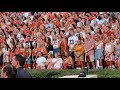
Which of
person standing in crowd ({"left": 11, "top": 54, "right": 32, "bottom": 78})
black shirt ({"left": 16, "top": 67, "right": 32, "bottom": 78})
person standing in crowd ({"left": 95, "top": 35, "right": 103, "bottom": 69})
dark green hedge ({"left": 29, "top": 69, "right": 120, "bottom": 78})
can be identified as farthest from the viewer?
person standing in crowd ({"left": 95, "top": 35, "right": 103, "bottom": 69})

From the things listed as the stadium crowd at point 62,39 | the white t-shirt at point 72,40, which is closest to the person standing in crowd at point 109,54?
the stadium crowd at point 62,39

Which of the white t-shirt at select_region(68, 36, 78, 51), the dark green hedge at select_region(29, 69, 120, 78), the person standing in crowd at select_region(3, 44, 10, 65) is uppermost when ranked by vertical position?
the white t-shirt at select_region(68, 36, 78, 51)

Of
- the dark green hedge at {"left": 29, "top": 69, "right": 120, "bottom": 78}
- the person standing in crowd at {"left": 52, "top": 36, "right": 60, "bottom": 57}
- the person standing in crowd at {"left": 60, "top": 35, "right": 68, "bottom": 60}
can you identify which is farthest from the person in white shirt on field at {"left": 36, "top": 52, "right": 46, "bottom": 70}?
the person standing in crowd at {"left": 60, "top": 35, "right": 68, "bottom": 60}

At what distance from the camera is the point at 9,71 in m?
11.2

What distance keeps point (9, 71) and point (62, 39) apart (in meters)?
1.68

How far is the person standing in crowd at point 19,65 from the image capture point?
964 cm

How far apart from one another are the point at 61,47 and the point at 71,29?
1.85 feet

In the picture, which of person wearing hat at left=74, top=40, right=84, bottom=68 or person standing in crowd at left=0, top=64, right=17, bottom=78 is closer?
person standing in crowd at left=0, top=64, right=17, bottom=78

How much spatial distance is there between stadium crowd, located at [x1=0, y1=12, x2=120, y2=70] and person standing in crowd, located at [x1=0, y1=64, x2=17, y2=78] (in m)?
0.16

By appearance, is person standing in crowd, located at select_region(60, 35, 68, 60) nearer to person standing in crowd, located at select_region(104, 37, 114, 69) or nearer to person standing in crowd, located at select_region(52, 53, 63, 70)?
person standing in crowd, located at select_region(52, 53, 63, 70)

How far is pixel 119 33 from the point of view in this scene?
1135 cm

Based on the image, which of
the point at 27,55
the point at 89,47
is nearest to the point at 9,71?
the point at 27,55

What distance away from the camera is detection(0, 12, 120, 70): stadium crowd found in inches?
449
